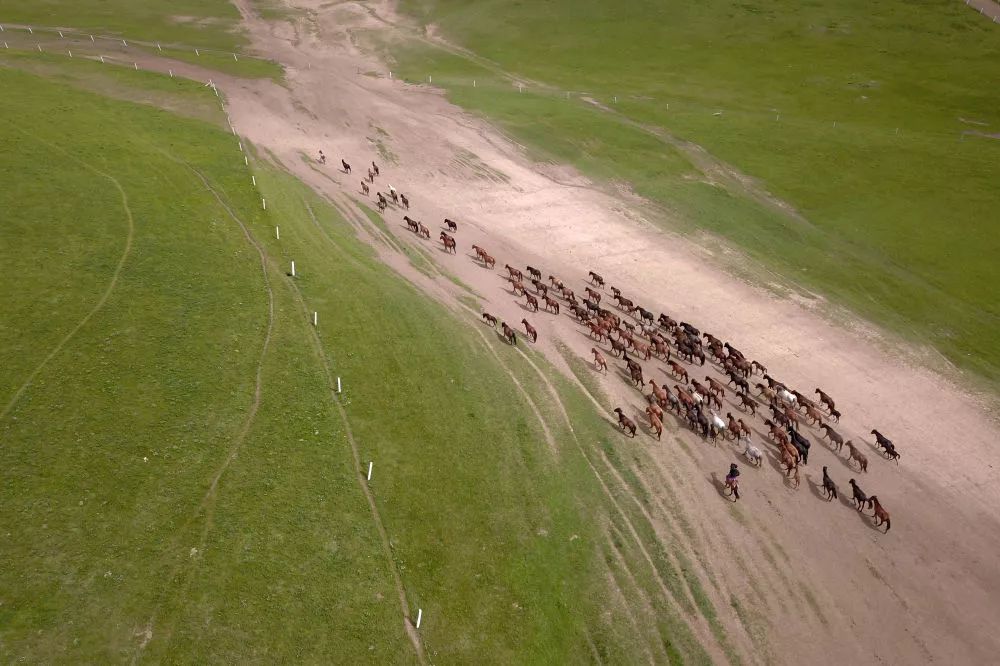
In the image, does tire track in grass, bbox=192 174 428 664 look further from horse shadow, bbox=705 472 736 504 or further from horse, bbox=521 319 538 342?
horse shadow, bbox=705 472 736 504

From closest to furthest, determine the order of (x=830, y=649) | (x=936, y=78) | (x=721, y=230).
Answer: (x=830, y=649), (x=721, y=230), (x=936, y=78)

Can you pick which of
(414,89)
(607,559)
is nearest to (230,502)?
(607,559)

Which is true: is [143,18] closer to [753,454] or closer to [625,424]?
[625,424]

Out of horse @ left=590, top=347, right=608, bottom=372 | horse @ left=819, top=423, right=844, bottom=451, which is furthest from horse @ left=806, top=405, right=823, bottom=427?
horse @ left=590, top=347, right=608, bottom=372

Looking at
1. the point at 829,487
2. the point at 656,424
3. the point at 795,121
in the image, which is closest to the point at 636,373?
the point at 656,424

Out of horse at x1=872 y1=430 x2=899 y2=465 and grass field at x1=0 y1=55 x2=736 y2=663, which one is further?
horse at x1=872 y1=430 x2=899 y2=465

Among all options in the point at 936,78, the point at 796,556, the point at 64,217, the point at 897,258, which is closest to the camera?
the point at 796,556

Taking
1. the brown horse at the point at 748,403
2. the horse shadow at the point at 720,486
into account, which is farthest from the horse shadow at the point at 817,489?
the brown horse at the point at 748,403

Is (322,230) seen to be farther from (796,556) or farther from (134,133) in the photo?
(796,556)
